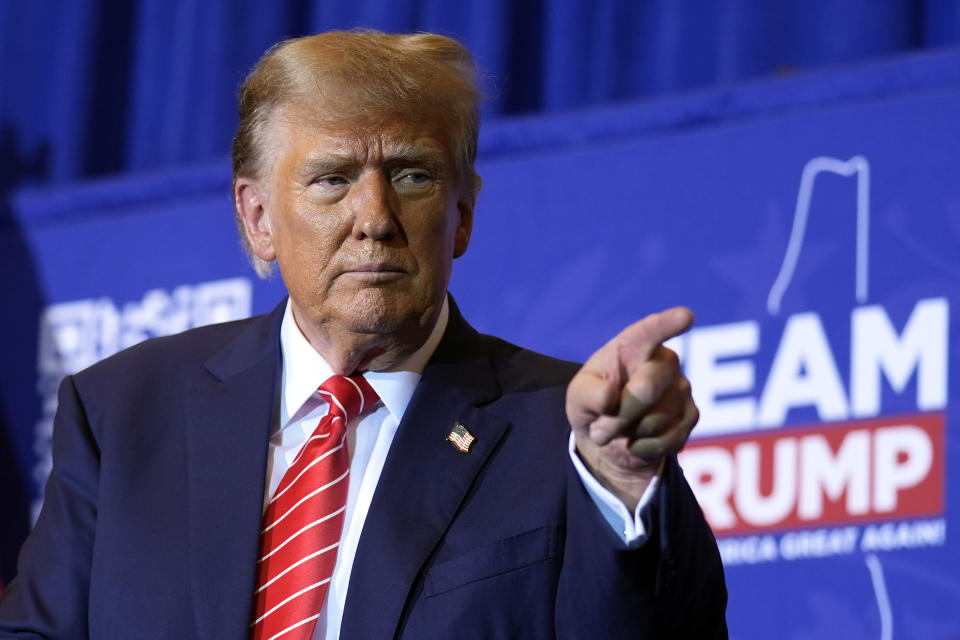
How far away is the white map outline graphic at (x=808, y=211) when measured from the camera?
7.07ft

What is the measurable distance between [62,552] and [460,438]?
1.41ft

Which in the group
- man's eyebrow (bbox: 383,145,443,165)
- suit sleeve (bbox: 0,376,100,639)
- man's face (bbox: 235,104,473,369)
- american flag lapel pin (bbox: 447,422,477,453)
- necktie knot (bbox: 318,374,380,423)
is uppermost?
man's eyebrow (bbox: 383,145,443,165)

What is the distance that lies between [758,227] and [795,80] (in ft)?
0.77

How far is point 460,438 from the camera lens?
1.58 m

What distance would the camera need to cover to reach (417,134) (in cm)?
162

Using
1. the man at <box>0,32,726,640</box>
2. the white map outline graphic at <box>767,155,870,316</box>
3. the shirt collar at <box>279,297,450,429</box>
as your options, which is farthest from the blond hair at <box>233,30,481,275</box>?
the white map outline graphic at <box>767,155,870,316</box>

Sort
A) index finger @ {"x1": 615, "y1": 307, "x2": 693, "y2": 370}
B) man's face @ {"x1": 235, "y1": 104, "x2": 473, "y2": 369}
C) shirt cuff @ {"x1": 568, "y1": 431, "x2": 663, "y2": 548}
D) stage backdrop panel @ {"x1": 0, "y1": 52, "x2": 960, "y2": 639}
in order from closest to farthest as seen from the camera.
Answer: index finger @ {"x1": 615, "y1": 307, "x2": 693, "y2": 370}
shirt cuff @ {"x1": 568, "y1": 431, "x2": 663, "y2": 548}
man's face @ {"x1": 235, "y1": 104, "x2": 473, "y2": 369}
stage backdrop panel @ {"x1": 0, "y1": 52, "x2": 960, "y2": 639}

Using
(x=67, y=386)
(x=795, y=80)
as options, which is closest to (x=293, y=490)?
(x=67, y=386)

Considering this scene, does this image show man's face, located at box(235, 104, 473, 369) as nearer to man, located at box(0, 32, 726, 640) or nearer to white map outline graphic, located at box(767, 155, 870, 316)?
man, located at box(0, 32, 726, 640)

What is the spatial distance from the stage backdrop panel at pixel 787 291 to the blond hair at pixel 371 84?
662 mm

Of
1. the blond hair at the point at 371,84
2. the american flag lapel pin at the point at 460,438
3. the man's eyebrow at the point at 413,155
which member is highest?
the blond hair at the point at 371,84

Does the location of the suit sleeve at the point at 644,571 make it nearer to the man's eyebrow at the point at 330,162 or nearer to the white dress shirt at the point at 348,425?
the white dress shirt at the point at 348,425

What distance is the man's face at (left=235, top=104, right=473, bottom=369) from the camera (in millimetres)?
1563

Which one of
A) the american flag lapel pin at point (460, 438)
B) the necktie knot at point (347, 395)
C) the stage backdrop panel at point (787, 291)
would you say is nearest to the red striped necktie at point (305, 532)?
the necktie knot at point (347, 395)
